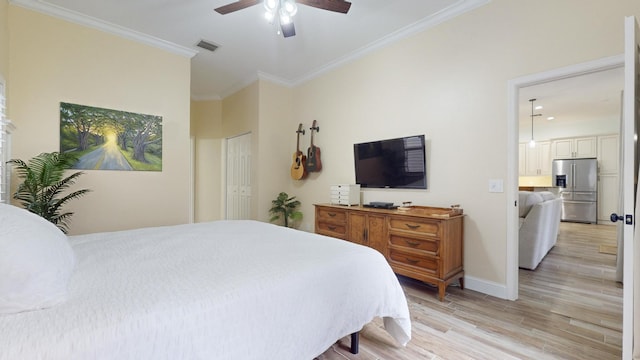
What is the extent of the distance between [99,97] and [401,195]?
144 inches

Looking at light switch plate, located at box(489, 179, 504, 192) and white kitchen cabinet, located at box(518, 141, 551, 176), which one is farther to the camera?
white kitchen cabinet, located at box(518, 141, 551, 176)

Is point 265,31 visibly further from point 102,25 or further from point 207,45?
point 102,25

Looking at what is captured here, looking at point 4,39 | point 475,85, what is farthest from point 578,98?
point 4,39

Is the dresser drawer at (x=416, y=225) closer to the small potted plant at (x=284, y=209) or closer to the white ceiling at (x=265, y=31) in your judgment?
the small potted plant at (x=284, y=209)

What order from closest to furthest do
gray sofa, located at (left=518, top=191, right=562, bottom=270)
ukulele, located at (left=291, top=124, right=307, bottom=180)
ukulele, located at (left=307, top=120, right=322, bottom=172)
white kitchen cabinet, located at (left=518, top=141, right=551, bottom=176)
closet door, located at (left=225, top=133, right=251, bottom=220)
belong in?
gray sofa, located at (left=518, top=191, right=562, bottom=270) → ukulele, located at (left=307, top=120, right=322, bottom=172) → ukulele, located at (left=291, top=124, right=307, bottom=180) → closet door, located at (left=225, top=133, right=251, bottom=220) → white kitchen cabinet, located at (left=518, top=141, right=551, bottom=176)

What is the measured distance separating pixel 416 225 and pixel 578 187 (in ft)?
22.4

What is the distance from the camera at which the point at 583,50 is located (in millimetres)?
2074

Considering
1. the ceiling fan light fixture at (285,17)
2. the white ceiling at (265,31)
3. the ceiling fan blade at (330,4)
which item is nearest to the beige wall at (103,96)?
the white ceiling at (265,31)

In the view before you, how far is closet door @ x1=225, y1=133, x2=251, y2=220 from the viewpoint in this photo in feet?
15.9

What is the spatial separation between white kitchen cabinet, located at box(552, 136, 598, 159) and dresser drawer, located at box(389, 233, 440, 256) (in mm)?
7022

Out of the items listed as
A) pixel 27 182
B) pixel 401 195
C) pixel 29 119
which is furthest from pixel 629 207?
pixel 29 119

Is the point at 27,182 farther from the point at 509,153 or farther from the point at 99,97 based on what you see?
the point at 509,153

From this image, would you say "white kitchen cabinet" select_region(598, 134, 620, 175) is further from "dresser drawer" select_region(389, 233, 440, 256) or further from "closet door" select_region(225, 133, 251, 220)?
"closet door" select_region(225, 133, 251, 220)

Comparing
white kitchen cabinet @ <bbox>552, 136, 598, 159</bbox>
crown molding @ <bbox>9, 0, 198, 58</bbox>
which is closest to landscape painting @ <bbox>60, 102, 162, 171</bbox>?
crown molding @ <bbox>9, 0, 198, 58</bbox>
